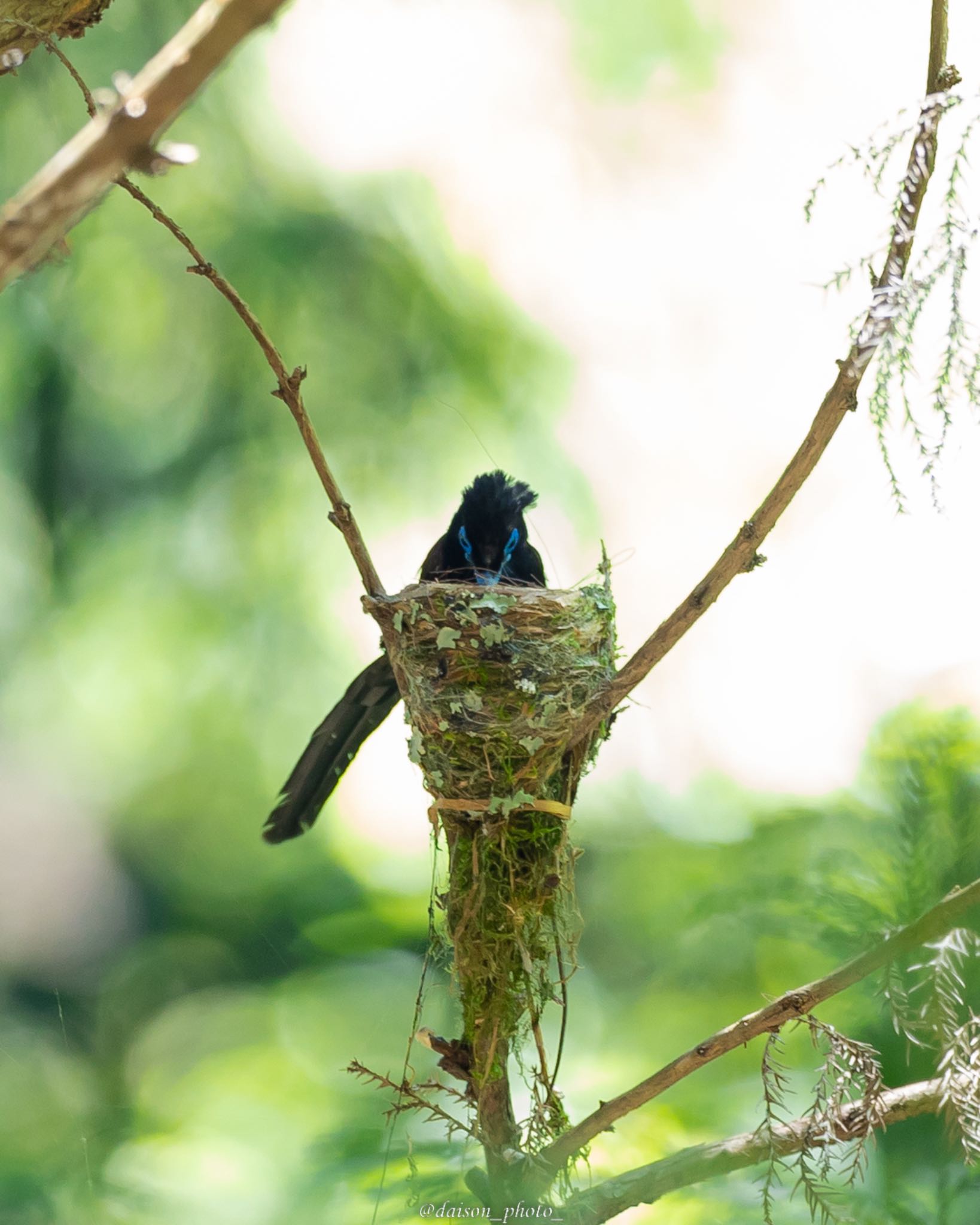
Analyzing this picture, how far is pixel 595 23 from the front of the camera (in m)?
5.36

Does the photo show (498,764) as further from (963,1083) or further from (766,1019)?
(963,1083)

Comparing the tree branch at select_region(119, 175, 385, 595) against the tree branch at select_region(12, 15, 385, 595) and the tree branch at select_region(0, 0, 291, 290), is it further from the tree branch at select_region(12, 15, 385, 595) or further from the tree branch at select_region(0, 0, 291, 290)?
the tree branch at select_region(0, 0, 291, 290)

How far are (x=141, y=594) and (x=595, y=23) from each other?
354 centimetres

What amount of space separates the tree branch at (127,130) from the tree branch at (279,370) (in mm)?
1175

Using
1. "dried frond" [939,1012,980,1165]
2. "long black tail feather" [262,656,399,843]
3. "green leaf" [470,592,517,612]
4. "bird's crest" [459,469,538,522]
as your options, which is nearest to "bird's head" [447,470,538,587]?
"bird's crest" [459,469,538,522]

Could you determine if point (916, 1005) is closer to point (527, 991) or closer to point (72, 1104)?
point (527, 991)

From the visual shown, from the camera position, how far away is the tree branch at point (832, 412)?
1.50 m

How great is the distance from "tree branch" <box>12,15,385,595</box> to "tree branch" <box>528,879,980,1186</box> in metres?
1.23

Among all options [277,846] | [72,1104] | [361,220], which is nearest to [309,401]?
[361,220]

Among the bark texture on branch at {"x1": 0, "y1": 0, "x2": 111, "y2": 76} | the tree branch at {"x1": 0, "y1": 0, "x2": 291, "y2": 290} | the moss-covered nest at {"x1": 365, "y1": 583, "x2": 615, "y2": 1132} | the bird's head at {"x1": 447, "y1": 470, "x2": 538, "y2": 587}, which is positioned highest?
the bark texture on branch at {"x1": 0, "y1": 0, "x2": 111, "y2": 76}

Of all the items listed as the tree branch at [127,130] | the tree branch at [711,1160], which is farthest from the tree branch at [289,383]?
the tree branch at [711,1160]

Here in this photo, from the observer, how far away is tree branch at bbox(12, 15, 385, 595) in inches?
79.1

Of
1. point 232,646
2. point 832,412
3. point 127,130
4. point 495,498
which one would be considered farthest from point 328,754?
point 127,130

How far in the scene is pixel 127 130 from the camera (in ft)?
2.50
